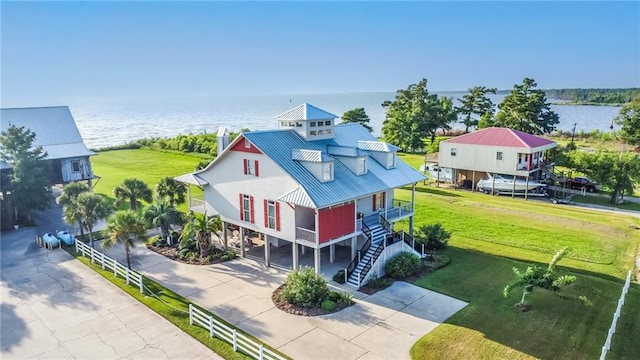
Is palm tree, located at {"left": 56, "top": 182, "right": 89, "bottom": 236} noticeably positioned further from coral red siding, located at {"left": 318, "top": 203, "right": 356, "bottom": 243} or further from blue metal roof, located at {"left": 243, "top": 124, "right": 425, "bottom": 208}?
coral red siding, located at {"left": 318, "top": 203, "right": 356, "bottom": 243}

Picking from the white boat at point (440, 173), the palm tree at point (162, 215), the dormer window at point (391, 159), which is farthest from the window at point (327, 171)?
the white boat at point (440, 173)

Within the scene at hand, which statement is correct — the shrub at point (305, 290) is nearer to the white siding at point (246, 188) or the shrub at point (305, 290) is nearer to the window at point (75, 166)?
the white siding at point (246, 188)

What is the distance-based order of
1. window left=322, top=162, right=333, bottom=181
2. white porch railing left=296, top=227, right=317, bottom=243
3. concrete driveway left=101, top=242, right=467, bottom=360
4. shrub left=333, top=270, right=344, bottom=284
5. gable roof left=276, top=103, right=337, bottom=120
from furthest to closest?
gable roof left=276, top=103, right=337, bottom=120 < window left=322, top=162, right=333, bottom=181 < shrub left=333, top=270, right=344, bottom=284 < white porch railing left=296, top=227, right=317, bottom=243 < concrete driveway left=101, top=242, right=467, bottom=360

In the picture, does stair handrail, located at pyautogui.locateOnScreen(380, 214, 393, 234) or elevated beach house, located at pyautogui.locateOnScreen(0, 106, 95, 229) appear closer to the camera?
stair handrail, located at pyautogui.locateOnScreen(380, 214, 393, 234)

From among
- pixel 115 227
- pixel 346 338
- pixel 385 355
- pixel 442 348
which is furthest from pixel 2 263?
pixel 442 348

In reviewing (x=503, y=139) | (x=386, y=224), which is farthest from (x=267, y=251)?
(x=503, y=139)

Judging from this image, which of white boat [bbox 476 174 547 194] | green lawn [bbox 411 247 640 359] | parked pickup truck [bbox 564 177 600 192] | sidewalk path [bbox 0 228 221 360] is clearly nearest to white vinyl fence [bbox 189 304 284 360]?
sidewalk path [bbox 0 228 221 360]
